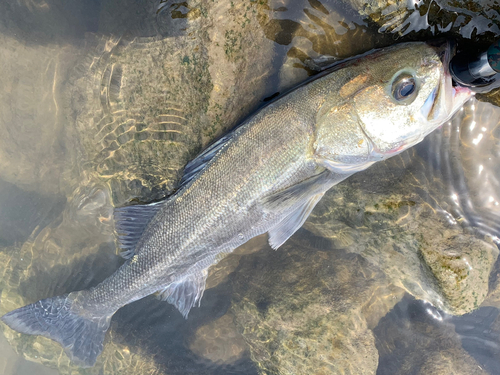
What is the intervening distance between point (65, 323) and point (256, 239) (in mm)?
2785

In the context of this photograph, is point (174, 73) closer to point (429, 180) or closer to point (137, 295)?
point (137, 295)

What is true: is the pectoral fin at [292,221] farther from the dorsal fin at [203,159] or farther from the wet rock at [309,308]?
the wet rock at [309,308]

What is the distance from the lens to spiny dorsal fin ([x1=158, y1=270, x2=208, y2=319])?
357 cm

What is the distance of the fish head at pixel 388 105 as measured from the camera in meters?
2.39

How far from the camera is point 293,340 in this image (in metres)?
3.91

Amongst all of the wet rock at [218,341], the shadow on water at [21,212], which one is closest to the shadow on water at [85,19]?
the shadow on water at [21,212]

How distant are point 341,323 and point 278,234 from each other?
1691 mm

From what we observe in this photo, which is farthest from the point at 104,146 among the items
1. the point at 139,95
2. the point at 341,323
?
the point at 341,323

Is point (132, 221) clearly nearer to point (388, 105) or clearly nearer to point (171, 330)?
point (171, 330)

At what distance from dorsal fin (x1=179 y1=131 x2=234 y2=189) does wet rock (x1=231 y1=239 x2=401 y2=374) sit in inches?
82.7

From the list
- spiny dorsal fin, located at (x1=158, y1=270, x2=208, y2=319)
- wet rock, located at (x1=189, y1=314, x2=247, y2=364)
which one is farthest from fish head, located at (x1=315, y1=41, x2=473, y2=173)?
wet rock, located at (x1=189, y1=314, x2=247, y2=364)

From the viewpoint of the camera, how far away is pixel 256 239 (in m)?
4.59

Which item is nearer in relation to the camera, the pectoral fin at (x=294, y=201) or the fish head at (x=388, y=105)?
the fish head at (x=388, y=105)

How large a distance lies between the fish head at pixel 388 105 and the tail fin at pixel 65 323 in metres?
3.53
